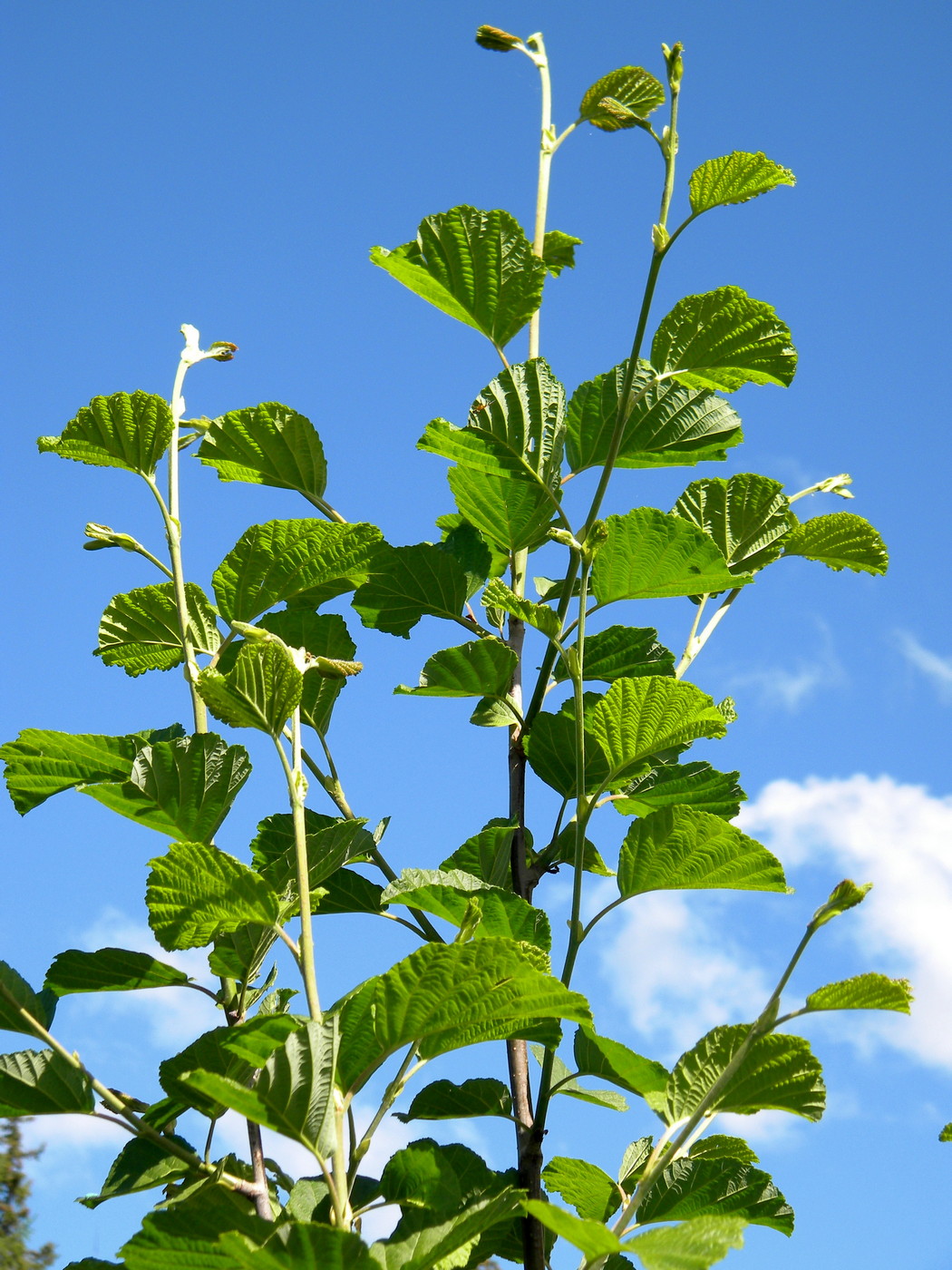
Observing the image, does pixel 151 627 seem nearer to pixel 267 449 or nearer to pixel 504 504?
pixel 267 449

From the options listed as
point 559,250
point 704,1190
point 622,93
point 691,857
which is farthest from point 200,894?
point 622,93

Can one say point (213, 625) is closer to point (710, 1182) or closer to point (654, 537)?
point (654, 537)

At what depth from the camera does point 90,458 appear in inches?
66.9

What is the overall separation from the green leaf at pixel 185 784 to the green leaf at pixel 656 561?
0.59m

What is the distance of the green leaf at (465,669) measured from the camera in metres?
1.60

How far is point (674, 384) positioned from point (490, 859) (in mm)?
728

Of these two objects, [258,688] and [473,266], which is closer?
[258,688]

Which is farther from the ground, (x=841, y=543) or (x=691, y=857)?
(x=841, y=543)

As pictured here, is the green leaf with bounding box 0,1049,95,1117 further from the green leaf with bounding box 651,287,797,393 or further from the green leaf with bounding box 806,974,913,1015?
the green leaf with bounding box 651,287,797,393

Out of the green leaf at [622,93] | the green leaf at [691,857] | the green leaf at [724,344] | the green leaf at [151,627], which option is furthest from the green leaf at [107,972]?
the green leaf at [622,93]

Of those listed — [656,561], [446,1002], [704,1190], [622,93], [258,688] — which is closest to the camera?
[446,1002]

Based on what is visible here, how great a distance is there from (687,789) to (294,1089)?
2.65 feet

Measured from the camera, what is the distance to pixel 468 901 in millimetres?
1282

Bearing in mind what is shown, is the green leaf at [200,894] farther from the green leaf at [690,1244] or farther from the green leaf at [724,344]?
the green leaf at [724,344]
